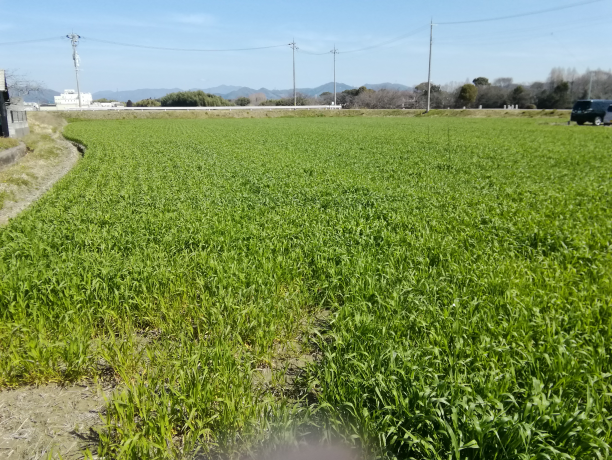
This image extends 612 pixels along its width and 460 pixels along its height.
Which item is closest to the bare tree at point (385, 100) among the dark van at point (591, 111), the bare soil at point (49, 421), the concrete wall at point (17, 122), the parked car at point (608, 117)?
the dark van at point (591, 111)

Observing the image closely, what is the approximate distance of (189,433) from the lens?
10.5 ft

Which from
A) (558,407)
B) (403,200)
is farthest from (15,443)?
(403,200)

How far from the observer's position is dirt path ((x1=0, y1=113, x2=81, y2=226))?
12.8 m

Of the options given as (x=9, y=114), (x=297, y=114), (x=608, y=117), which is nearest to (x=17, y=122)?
(x=9, y=114)

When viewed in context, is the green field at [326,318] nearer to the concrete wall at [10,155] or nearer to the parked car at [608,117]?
the concrete wall at [10,155]

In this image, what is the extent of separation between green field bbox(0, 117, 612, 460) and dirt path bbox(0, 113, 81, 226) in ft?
10.1

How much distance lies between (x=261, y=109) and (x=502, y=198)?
241ft

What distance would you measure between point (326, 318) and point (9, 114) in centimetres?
2957

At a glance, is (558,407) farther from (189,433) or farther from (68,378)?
(68,378)

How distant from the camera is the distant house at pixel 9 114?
25688 millimetres

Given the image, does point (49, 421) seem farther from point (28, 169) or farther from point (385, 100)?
point (385, 100)

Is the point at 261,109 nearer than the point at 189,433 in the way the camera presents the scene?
No

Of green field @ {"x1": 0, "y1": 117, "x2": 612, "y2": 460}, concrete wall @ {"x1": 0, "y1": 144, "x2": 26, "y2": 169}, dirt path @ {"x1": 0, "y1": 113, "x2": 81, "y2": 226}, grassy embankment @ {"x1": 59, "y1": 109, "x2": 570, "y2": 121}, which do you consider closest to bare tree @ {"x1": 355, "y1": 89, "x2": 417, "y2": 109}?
grassy embankment @ {"x1": 59, "y1": 109, "x2": 570, "y2": 121}

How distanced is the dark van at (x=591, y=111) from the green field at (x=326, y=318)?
37.4m
